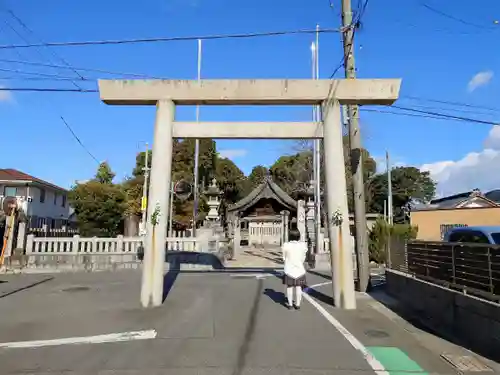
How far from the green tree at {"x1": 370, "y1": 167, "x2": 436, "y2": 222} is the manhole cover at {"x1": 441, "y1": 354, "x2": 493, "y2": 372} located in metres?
49.1

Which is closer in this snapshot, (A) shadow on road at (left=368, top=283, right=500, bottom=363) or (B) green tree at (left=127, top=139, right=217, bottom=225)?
(A) shadow on road at (left=368, top=283, right=500, bottom=363)

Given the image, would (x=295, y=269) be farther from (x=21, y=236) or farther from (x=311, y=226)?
(x=21, y=236)

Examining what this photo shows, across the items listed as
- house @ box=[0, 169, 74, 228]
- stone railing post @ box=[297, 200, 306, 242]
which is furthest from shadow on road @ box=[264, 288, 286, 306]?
house @ box=[0, 169, 74, 228]

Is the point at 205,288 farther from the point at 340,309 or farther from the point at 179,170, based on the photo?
the point at 179,170

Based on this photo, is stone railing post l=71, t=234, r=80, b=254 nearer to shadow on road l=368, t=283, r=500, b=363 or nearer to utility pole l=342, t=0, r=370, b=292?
utility pole l=342, t=0, r=370, b=292

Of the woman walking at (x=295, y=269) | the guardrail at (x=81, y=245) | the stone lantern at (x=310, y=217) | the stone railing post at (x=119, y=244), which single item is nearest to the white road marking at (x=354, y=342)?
the woman walking at (x=295, y=269)

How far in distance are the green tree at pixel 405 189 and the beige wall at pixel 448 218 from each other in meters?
23.9

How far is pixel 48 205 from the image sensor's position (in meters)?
36.8

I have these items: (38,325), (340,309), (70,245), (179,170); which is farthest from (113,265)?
(179,170)

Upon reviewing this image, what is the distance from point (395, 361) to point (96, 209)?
3055cm

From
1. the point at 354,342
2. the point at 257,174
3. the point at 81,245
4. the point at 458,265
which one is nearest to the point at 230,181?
the point at 257,174

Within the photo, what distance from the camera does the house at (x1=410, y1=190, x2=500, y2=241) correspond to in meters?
27.0

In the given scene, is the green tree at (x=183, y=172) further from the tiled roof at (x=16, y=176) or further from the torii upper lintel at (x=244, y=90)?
the torii upper lintel at (x=244, y=90)

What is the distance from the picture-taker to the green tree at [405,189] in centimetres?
5369
